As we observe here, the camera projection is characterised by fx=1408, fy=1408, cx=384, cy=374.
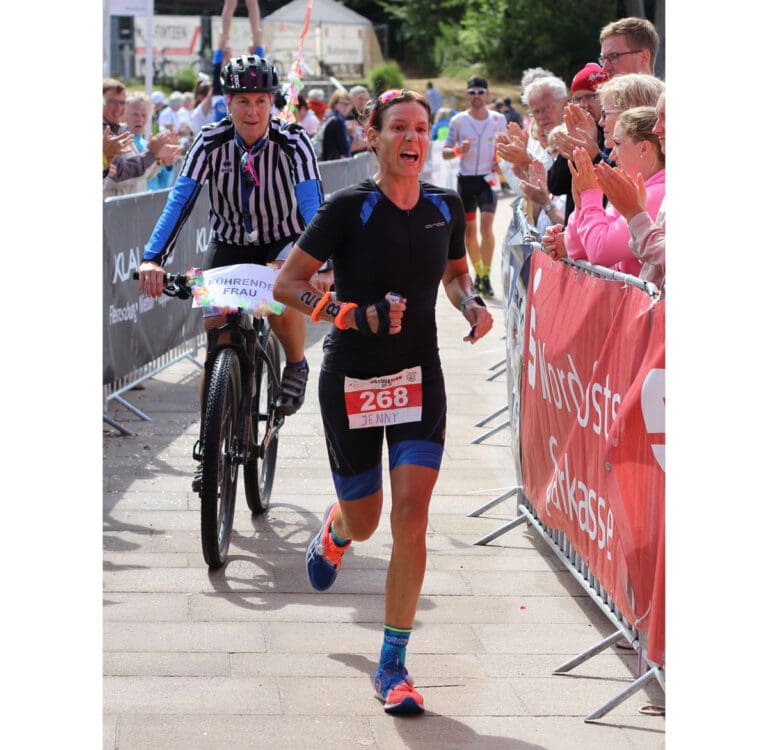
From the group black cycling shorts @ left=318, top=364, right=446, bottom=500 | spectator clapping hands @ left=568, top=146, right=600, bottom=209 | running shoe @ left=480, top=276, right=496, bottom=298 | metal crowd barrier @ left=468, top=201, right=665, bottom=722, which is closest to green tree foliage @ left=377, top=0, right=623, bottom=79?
running shoe @ left=480, top=276, right=496, bottom=298

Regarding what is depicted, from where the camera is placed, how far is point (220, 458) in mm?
6055

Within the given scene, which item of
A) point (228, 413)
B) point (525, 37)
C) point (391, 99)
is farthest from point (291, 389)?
point (525, 37)

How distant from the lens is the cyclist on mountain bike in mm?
6383

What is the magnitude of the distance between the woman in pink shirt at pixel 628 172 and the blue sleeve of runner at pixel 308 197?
4.59ft

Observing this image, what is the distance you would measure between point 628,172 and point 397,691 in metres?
2.20

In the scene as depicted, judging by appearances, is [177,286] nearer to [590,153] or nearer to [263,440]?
[263,440]

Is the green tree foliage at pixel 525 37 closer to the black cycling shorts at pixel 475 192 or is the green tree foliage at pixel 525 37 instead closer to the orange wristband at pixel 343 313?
the black cycling shorts at pixel 475 192

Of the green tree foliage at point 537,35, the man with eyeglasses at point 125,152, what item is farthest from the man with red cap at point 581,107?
the green tree foliage at point 537,35

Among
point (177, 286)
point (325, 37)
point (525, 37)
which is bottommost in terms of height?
point (177, 286)

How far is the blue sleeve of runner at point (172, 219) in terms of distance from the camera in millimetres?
6312

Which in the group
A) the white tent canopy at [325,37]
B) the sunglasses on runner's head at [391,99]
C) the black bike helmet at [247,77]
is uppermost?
the white tent canopy at [325,37]
